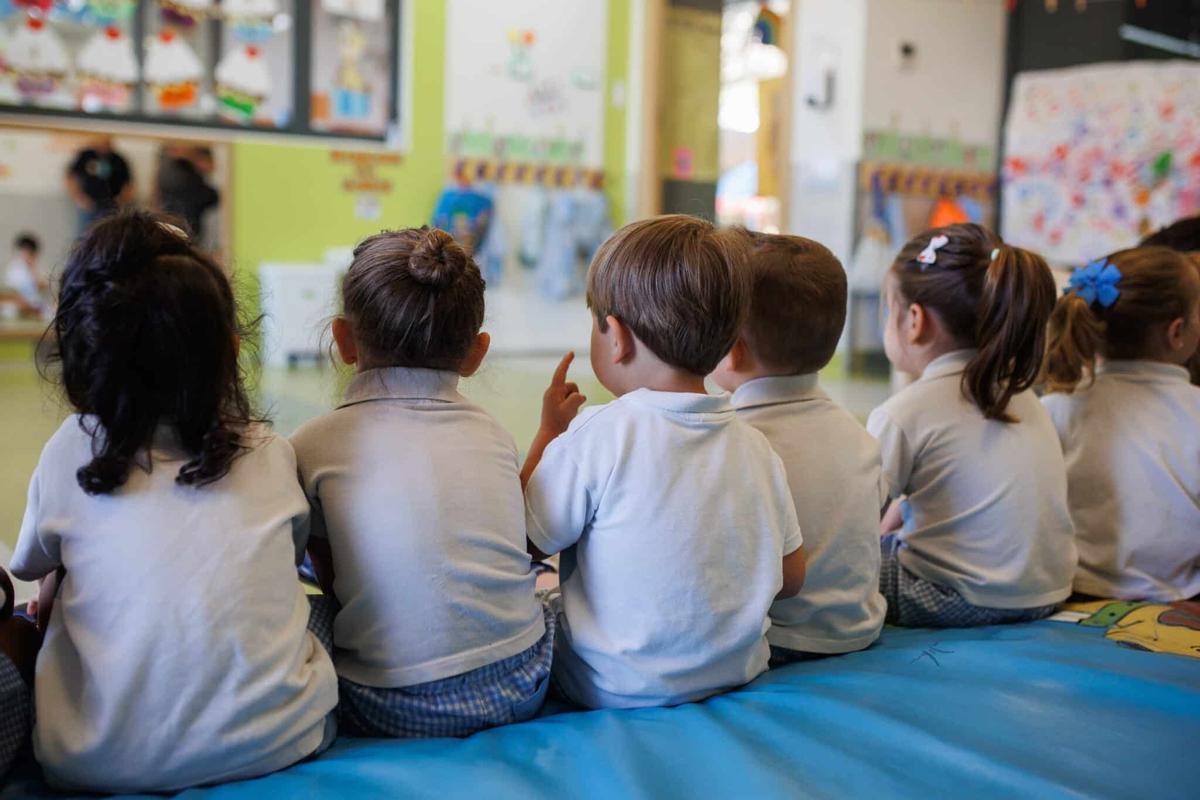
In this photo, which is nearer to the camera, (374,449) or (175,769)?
(175,769)

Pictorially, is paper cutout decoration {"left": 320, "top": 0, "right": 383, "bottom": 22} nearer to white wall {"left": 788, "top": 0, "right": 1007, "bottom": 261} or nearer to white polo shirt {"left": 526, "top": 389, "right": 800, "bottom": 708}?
white wall {"left": 788, "top": 0, "right": 1007, "bottom": 261}

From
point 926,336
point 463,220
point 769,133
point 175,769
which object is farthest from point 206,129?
point 175,769

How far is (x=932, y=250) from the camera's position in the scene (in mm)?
1548

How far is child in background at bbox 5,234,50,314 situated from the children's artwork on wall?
16.5 ft

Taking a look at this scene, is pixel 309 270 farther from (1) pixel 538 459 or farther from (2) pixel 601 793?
(2) pixel 601 793

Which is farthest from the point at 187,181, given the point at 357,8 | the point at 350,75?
the point at 357,8

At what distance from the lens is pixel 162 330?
2.93ft

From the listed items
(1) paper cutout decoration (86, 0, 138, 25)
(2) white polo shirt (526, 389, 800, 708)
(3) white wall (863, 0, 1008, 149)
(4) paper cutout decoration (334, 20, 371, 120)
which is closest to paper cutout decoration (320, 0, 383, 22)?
(4) paper cutout decoration (334, 20, 371, 120)

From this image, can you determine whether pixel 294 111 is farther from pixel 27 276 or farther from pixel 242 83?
pixel 27 276

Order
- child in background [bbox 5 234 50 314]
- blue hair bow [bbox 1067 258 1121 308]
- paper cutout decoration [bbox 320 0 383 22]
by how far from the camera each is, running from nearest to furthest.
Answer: blue hair bow [bbox 1067 258 1121 308], child in background [bbox 5 234 50 314], paper cutout decoration [bbox 320 0 383 22]

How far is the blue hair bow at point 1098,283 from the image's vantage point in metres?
1.66

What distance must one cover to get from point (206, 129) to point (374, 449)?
4.57 metres

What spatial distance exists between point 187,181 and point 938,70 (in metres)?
4.19

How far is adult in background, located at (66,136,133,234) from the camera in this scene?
4.69 meters
